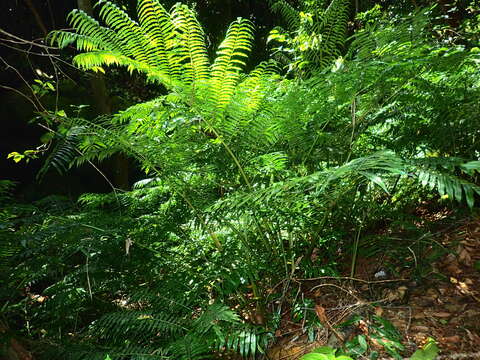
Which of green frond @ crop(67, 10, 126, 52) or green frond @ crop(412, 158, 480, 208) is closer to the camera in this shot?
green frond @ crop(412, 158, 480, 208)

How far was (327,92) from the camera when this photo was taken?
4.52 ft

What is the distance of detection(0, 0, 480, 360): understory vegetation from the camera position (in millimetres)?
1220

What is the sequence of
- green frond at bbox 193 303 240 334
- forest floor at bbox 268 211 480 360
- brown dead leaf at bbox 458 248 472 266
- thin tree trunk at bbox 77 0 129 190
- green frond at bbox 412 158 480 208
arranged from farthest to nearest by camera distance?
thin tree trunk at bbox 77 0 129 190
brown dead leaf at bbox 458 248 472 266
forest floor at bbox 268 211 480 360
green frond at bbox 193 303 240 334
green frond at bbox 412 158 480 208

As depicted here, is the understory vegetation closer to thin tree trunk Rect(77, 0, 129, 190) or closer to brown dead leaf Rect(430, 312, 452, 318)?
brown dead leaf Rect(430, 312, 452, 318)

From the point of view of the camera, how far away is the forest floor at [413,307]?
1266 millimetres

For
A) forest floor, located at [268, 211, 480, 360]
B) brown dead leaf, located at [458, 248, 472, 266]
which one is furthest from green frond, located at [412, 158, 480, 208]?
brown dead leaf, located at [458, 248, 472, 266]

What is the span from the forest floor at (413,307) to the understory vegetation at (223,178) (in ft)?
0.13

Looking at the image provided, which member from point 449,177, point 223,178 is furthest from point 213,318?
point 449,177

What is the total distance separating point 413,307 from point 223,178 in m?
1.06

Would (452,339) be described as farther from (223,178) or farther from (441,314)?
(223,178)

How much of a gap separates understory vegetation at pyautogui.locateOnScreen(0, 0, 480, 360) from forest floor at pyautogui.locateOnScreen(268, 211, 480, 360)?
0.13 ft

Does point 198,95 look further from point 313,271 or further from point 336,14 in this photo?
point 336,14

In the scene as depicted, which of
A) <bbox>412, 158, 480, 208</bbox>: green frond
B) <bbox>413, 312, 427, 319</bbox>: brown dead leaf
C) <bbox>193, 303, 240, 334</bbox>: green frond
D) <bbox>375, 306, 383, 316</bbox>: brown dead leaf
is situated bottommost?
<bbox>375, 306, 383, 316</bbox>: brown dead leaf

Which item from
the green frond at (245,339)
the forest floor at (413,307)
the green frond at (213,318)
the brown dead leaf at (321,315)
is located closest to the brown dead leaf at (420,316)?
the forest floor at (413,307)
